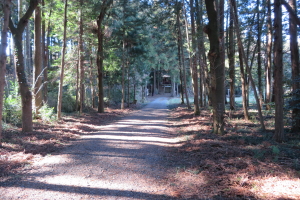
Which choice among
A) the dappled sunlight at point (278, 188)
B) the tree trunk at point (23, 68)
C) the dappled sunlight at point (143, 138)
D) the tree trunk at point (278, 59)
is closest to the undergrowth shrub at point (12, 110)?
the tree trunk at point (23, 68)

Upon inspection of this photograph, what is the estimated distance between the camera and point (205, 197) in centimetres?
392

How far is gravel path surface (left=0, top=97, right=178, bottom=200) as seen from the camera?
4.07m

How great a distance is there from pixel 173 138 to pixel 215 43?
170 inches

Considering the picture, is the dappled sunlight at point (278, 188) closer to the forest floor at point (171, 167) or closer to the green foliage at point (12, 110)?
the forest floor at point (171, 167)

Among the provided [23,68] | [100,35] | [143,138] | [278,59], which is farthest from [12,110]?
[278,59]

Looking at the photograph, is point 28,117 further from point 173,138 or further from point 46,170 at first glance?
point 173,138

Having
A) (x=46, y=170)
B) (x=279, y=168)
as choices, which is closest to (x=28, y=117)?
(x=46, y=170)

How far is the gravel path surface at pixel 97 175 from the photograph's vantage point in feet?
13.4

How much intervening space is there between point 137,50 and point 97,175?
837 inches

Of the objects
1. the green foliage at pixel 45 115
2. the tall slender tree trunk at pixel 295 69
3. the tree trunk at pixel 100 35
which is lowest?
the green foliage at pixel 45 115

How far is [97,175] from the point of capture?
4945 mm

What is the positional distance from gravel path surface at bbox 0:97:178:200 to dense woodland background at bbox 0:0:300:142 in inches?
115

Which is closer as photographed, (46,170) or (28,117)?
(46,170)

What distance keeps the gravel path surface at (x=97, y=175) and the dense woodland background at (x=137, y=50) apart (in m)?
2.92
